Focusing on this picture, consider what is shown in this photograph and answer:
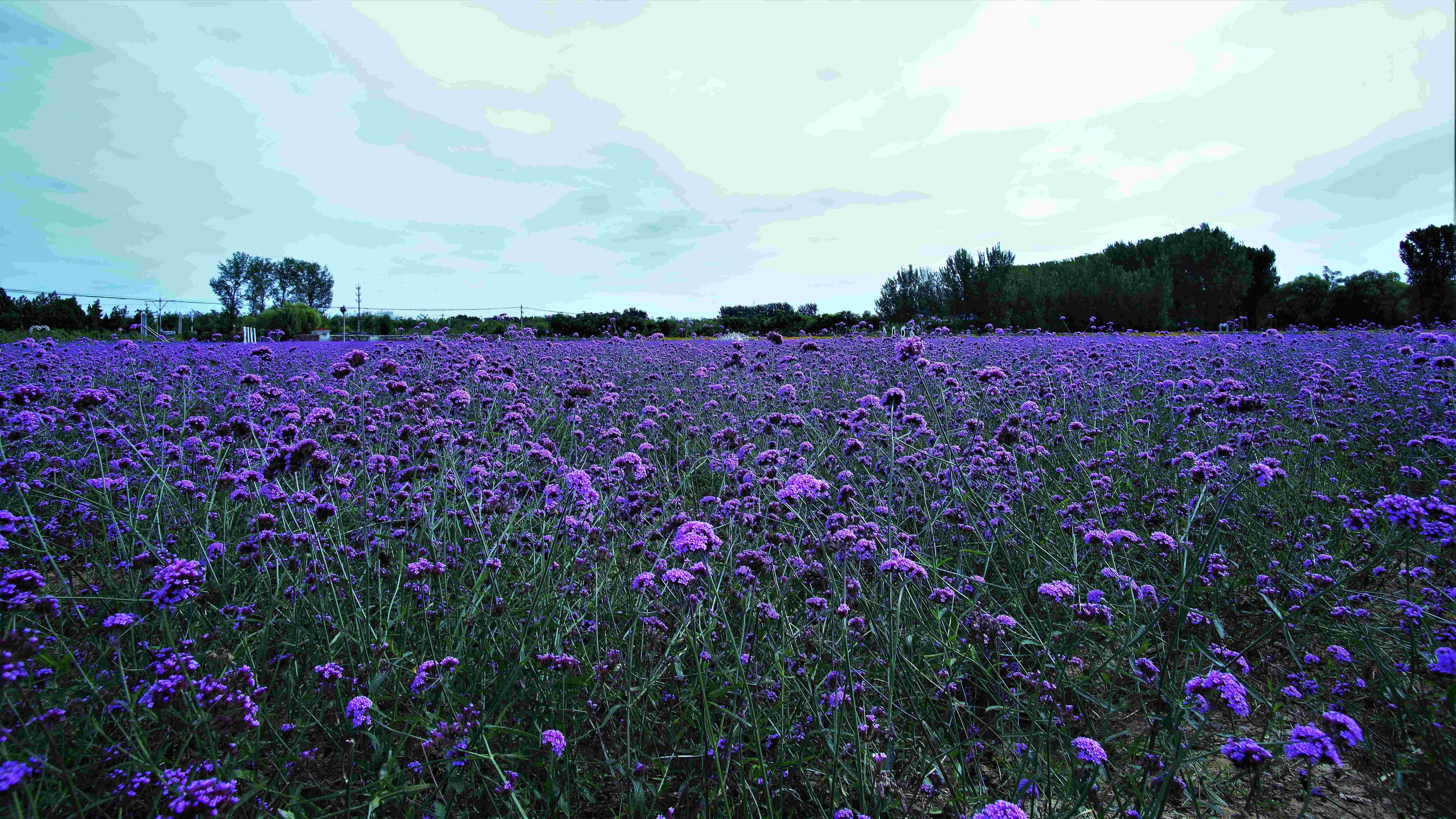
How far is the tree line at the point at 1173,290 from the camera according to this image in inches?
1109

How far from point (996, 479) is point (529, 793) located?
9.84 feet

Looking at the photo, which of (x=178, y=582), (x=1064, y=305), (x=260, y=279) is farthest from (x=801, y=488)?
(x=260, y=279)

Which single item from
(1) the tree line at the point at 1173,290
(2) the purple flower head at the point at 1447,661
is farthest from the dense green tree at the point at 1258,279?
(2) the purple flower head at the point at 1447,661

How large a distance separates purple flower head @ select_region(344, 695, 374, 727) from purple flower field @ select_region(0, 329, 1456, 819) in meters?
0.02

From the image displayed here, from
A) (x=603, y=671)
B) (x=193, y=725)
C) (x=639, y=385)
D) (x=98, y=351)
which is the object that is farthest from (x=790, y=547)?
(x=98, y=351)

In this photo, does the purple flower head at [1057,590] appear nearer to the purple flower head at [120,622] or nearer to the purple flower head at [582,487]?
the purple flower head at [582,487]

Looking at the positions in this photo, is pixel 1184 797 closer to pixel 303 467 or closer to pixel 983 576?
pixel 983 576

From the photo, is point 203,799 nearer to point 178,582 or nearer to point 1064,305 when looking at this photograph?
point 178,582

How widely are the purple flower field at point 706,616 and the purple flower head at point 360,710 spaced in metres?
0.02

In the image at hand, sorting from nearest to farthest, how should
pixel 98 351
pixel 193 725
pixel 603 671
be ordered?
pixel 193 725 < pixel 603 671 < pixel 98 351

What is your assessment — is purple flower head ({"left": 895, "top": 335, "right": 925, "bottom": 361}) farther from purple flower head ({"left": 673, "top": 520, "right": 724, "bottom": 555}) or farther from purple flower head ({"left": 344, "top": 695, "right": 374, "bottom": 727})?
purple flower head ({"left": 344, "top": 695, "right": 374, "bottom": 727})

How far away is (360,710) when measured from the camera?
188 centimetres

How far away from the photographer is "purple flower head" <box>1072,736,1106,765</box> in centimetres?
170

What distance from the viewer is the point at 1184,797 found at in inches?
86.6
